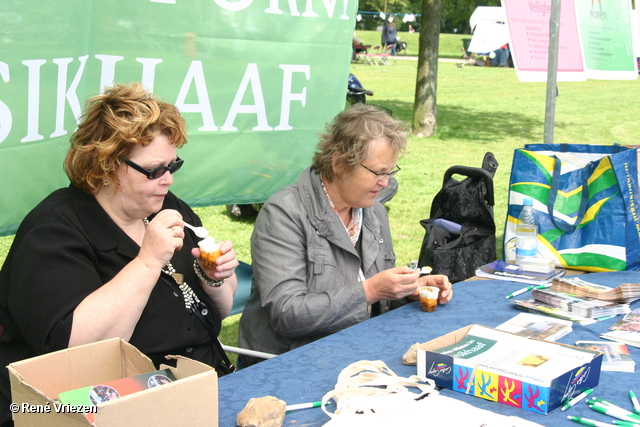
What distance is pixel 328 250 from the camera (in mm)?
2508

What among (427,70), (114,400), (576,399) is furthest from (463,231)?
(427,70)

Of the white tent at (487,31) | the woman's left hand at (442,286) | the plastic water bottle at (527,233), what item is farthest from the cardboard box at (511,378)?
the white tent at (487,31)

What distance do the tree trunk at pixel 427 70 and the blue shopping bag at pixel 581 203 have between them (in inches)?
292

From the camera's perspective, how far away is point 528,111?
50.3 ft

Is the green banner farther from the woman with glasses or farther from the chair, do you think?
the woman with glasses

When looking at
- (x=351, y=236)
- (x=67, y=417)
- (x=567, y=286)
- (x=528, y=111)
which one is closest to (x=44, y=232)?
(x=67, y=417)

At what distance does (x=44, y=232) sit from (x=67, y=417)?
825mm

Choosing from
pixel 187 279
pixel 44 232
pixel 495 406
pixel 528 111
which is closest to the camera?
pixel 495 406

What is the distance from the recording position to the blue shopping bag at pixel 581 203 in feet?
9.68

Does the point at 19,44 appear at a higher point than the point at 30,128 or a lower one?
higher

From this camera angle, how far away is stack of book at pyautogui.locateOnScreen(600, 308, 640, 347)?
2078mm

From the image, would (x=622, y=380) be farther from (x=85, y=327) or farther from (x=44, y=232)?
(x=44, y=232)

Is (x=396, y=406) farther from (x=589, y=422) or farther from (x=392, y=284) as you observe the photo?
(x=392, y=284)

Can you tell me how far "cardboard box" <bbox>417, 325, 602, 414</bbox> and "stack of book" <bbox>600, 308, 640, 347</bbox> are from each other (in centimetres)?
39
